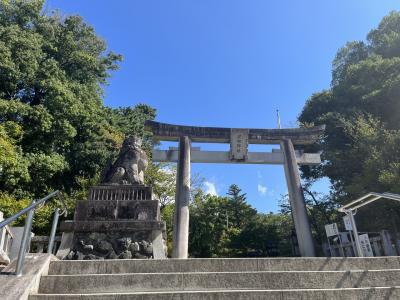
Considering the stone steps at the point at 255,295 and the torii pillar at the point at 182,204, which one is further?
the torii pillar at the point at 182,204

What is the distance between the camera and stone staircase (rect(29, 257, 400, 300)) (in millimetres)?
3102

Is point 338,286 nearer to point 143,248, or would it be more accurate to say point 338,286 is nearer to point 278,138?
point 143,248

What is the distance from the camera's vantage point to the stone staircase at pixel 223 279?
3102mm

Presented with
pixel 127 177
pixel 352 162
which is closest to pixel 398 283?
pixel 127 177

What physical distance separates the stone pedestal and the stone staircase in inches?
59.9

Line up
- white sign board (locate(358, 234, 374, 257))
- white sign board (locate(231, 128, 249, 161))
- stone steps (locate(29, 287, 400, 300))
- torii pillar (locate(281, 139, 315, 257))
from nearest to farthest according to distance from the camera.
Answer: stone steps (locate(29, 287, 400, 300)) → white sign board (locate(358, 234, 374, 257)) → torii pillar (locate(281, 139, 315, 257)) → white sign board (locate(231, 128, 249, 161))

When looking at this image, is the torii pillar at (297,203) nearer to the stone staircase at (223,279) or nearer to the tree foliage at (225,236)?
the stone staircase at (223,279)

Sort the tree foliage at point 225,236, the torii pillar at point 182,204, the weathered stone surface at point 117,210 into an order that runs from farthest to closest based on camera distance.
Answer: the tree foliage at point 225,236 < the torii pillar at point 182,204 < the weathered stone surface at point 117,210

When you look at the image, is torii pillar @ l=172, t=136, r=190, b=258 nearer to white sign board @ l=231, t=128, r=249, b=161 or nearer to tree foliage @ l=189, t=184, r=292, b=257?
white sign board @ l=231, t=128, r=249, b=161

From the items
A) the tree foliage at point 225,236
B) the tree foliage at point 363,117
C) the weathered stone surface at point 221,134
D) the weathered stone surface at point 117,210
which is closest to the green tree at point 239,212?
the tree foliage at point 225,236

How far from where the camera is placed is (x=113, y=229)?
538 cm

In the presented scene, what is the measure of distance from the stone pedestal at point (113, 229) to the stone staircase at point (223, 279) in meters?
1.52

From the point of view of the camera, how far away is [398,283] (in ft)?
12.0

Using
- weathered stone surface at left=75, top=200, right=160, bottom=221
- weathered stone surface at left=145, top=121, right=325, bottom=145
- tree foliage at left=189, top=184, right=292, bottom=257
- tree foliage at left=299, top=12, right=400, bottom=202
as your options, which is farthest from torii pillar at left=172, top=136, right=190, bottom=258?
tree foliage at left=189, top=184, right=292, bottom=257
